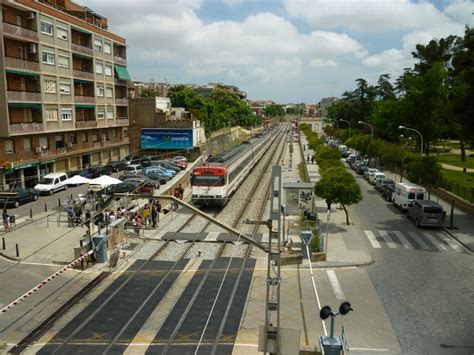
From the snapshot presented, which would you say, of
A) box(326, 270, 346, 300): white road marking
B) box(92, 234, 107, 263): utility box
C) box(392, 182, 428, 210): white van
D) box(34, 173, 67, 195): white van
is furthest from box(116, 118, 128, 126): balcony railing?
box(326, 270, 346, 300): white road marking

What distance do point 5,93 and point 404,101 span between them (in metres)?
43.0

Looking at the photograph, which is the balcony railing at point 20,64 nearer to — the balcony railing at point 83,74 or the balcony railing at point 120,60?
the balcony railing at point 83,74

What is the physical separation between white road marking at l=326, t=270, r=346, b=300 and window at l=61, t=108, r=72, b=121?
113 ft

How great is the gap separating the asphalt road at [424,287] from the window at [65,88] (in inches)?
1225

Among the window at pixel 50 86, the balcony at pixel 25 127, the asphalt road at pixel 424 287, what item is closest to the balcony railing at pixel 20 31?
the window at pixel 50 86

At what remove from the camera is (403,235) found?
26.6 metres

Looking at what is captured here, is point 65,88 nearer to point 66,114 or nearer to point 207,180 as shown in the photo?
point 66,114

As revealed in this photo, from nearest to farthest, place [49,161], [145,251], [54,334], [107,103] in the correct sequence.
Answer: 1. [54,334]
2. [145,251]
3. [49,161]
4. [107,103]

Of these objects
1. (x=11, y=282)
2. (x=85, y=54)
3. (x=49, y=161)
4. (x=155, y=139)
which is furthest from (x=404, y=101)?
(x=11, y=282)

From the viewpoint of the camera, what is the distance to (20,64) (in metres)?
39.0

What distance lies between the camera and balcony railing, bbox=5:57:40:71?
123 ft

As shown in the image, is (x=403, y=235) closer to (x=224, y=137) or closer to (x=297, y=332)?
(x=297, y=332)

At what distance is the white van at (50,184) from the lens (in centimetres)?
3772

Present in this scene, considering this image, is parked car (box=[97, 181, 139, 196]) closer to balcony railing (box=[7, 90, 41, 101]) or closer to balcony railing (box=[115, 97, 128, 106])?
balcony railing (box=[7, 90, 41, 101])
